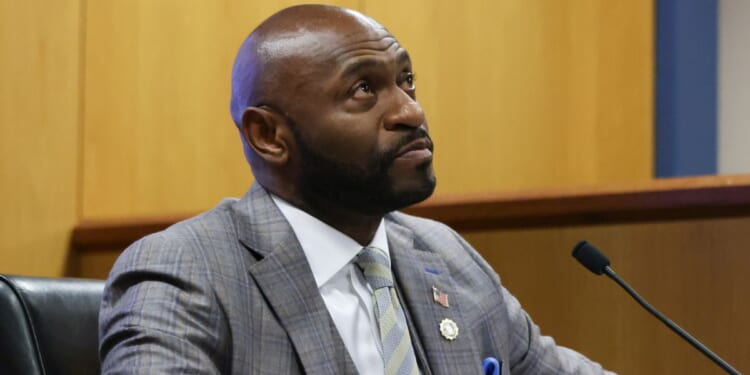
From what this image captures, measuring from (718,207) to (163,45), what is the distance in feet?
6.48

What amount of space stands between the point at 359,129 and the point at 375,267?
0.68 ft

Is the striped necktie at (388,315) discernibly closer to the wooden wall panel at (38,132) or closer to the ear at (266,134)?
the ear at (266,134)

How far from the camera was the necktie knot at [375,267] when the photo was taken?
1771mm

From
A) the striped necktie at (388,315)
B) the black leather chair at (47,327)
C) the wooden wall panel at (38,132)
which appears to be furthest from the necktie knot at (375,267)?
the wooden wall panel at (38,132)

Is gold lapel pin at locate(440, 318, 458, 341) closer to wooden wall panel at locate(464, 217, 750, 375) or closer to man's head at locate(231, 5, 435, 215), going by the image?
man's head at locate(231, 5, 435, 215)

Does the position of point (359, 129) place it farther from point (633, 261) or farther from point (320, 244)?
point (633, 261)

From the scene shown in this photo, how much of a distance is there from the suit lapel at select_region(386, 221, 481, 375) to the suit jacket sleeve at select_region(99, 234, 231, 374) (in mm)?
344

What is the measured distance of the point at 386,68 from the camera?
179cm

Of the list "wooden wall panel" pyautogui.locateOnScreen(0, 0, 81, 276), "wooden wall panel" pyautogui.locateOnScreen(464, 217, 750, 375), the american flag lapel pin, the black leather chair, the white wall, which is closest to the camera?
the black leather chair

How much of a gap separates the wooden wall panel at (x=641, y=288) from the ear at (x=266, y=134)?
950 millimetres

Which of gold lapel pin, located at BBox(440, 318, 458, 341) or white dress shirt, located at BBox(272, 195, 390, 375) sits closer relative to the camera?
white dress shirt, located at BBox(272, 195, 390, 375)

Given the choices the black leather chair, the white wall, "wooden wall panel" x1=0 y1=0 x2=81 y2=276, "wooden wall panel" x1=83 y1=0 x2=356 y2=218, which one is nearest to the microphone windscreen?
the black leather chair

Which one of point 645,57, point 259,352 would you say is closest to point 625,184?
point 259,352

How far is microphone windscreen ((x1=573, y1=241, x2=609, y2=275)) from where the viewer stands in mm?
1889
